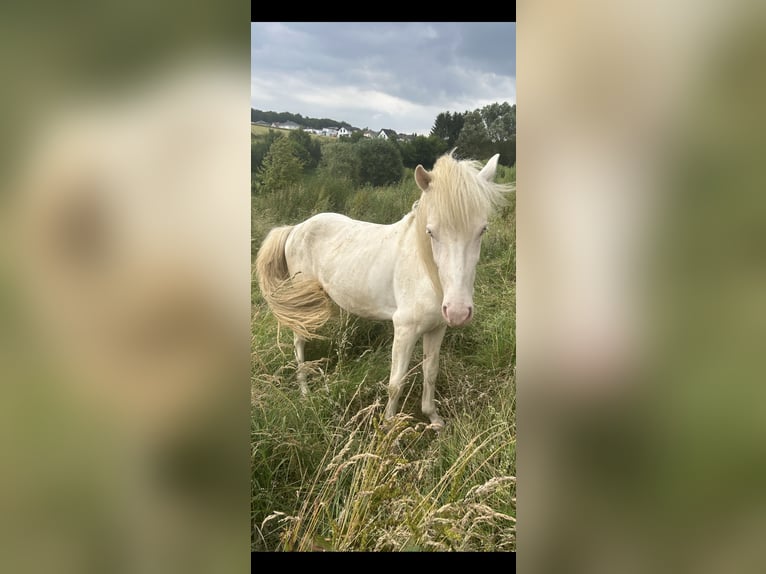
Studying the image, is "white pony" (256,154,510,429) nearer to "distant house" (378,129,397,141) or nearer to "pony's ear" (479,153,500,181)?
"pony's ear" (479,153,500,181)

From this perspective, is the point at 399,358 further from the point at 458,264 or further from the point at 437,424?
the point at 458,264

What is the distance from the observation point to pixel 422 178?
63.4 inches

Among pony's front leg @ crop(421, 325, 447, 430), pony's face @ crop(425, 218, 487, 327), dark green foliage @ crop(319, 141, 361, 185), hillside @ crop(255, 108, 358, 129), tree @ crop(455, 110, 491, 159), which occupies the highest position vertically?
hillside @ crop(255, 108, 358, 129)

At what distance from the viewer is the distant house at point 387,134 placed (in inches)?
68.4

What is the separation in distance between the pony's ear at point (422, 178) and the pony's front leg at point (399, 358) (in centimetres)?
50

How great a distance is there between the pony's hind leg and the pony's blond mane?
1.87 feet

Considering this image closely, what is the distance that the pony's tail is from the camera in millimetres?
1791

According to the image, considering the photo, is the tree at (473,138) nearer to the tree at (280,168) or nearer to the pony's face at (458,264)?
the pony's face at (458,264)

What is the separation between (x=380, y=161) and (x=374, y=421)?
37.0 inches

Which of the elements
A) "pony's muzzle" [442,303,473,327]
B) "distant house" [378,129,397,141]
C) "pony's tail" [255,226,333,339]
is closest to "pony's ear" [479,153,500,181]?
"distant house" [378,129,397,141]
